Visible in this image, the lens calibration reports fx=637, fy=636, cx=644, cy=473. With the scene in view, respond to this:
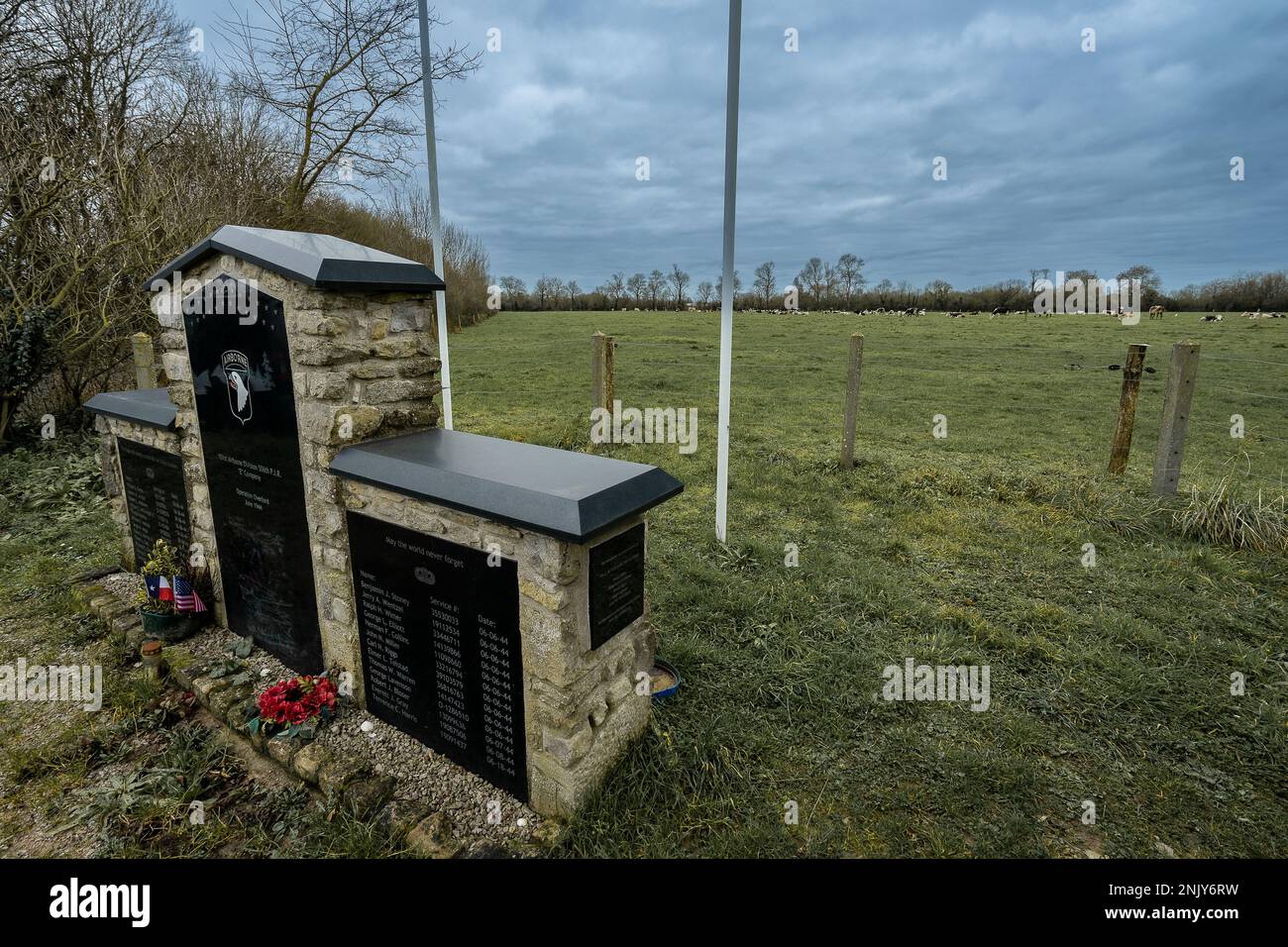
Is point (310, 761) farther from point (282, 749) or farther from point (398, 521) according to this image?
point (398, 521)

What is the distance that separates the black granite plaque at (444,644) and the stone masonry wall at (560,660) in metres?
0.08

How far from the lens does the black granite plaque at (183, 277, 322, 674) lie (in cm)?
390

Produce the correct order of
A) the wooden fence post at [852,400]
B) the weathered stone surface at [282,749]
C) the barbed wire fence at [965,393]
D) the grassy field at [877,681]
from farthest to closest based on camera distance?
1. the barbed wire fence at [965,393]
2. the wooden fence post at [852,400]
3. the weathered stone surface at [282,749]
4. the grassy field at [877,681]

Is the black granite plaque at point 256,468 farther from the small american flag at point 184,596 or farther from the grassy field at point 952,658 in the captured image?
the grassy field at point 952,658

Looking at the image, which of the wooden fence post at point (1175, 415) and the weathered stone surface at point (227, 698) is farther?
the wooden fence post at point (1175, 415)

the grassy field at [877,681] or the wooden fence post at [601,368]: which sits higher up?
the wooden fence post at [601,368]

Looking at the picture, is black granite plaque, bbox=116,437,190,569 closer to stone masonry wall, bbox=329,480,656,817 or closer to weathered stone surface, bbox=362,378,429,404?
weathered stone surface, bbox=362,378,429,404

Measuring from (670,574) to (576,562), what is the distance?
305 centimetres

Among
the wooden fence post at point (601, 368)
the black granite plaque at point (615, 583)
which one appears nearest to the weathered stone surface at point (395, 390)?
the black granite plaque at point (615, 583)

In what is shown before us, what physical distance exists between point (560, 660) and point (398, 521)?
1285mm
